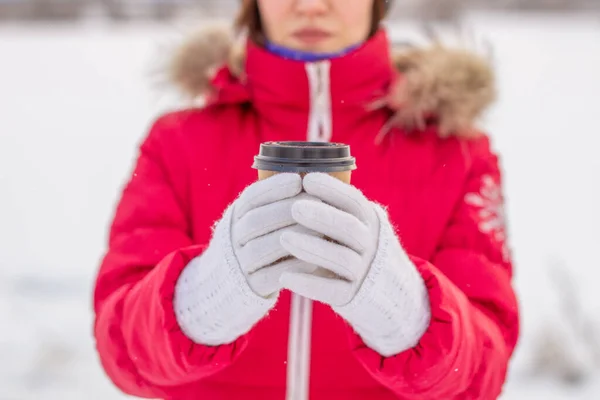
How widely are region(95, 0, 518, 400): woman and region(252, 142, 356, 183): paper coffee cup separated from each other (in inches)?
1.9

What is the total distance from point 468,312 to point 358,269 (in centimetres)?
21

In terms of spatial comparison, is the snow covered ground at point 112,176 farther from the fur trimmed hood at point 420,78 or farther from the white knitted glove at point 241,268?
the white knitted glove at point 241,268

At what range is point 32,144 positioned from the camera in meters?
3.94

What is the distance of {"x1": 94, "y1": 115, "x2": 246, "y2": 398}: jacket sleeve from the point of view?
2.36ft

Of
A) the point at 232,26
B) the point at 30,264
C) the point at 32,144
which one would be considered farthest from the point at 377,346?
the point at 32,144

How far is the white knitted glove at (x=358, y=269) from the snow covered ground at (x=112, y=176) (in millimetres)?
469

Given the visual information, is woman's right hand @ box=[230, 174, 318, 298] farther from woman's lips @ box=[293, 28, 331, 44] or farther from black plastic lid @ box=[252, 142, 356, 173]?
woman's lips @ box=[293, 28, 331, 44]

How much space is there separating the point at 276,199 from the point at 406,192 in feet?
1.12

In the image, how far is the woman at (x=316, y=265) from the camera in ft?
2.20

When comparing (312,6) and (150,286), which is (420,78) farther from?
(150,286)

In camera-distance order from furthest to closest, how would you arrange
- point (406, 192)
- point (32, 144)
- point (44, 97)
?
point (44, 97) < point (32, 144) < point (406, 192)

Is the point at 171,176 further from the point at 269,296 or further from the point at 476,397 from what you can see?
the point at 476,397

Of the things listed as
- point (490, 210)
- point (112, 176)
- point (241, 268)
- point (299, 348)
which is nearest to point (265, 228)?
point (241, 268)

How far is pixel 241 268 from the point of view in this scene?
0.63 m
